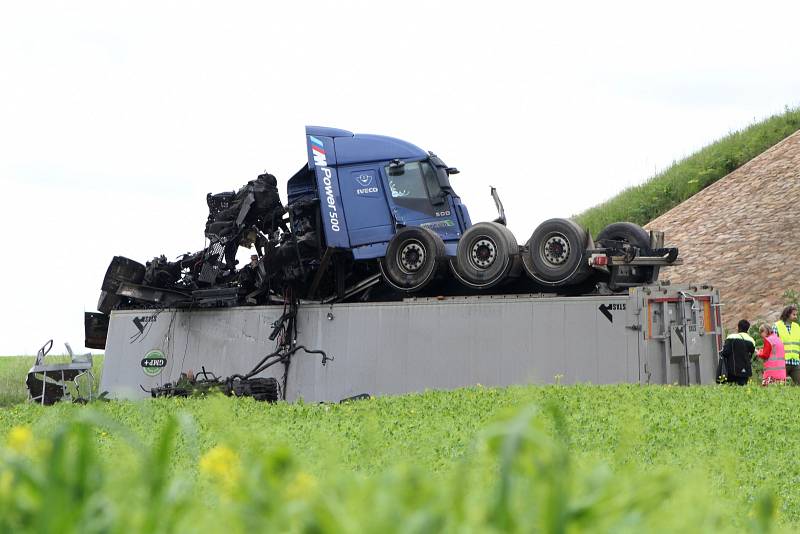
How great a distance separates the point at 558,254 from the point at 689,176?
28660 mm

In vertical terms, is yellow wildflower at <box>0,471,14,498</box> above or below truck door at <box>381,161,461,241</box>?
below

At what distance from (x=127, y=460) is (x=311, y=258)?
1698 cm

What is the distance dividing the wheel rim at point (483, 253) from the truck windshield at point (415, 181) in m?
2.22

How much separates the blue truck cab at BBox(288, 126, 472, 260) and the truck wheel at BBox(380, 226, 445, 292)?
1.96 feet

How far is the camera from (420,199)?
19609 millimetres

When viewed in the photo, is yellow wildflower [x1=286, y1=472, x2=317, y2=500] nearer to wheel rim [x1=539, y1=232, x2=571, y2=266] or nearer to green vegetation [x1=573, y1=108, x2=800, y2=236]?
wheel rim [x1=539, y1=232, x2=571, y2=266]

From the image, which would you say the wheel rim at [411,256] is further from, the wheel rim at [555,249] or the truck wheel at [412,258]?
the wheel rim at [555,249]

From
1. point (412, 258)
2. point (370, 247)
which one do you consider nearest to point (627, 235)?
point (412, 258)

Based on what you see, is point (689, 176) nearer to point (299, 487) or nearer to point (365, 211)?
point (365, 211)

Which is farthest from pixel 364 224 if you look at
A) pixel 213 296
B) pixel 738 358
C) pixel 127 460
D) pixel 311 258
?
pixel 127 460

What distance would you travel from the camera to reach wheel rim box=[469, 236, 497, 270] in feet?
57.7

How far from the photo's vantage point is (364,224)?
19.3 m

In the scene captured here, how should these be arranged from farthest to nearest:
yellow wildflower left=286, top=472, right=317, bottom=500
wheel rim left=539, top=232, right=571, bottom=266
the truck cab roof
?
the truck cab roof, wheel rim left=539, top=232, right=571, bottom=266, yellow wildflower left=286, top=472, right=317, bottom=500

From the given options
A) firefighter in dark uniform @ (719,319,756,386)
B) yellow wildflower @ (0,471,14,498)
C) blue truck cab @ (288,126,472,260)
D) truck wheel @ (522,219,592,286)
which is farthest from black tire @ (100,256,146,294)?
yellow wildflower @ (0,471,14,498)
